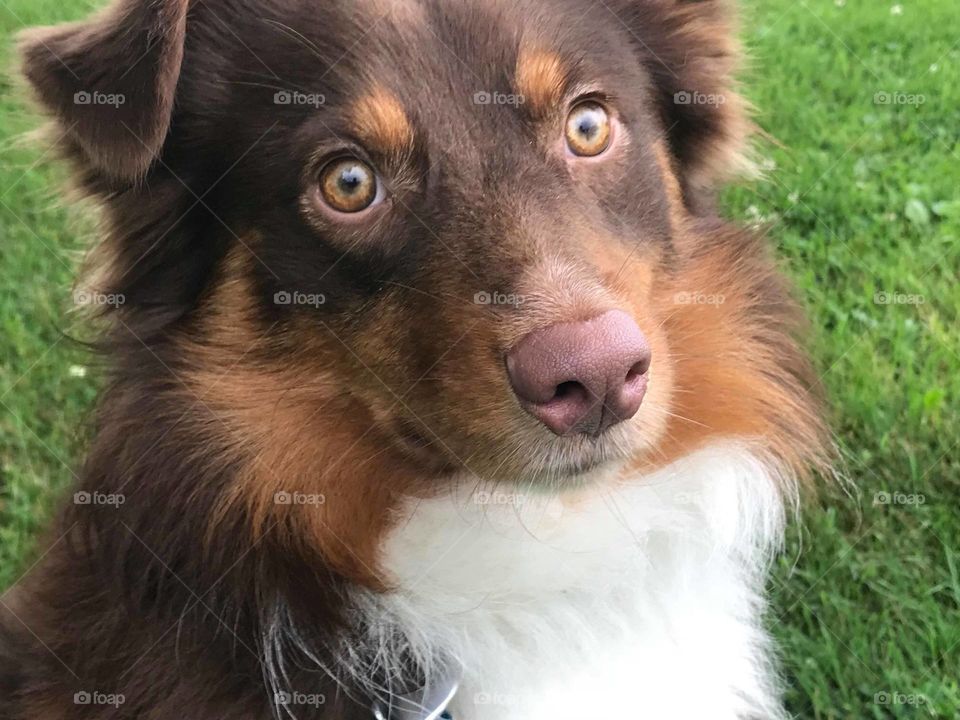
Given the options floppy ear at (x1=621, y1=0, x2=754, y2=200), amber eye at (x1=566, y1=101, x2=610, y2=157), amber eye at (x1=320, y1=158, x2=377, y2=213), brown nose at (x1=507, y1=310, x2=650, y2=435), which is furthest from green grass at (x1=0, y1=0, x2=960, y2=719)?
brown nose at (x1=507, y1=310, x2=650, y2=435)

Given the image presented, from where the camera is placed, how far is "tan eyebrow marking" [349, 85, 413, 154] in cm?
276

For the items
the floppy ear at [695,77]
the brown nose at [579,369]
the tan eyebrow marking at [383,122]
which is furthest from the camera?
the floppy ear at [695,77]

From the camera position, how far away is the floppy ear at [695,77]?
132 inches

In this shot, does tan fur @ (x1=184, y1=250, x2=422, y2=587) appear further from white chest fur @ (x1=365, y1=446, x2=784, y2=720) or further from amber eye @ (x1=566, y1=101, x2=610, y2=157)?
amber eye @ (x1=566, y1=101, x2=610, y2=157)

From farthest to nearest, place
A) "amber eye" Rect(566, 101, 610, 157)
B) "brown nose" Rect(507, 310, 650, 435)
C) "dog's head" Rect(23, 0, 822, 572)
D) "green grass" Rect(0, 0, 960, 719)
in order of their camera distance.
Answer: "green grass" Rect(0, 0, 960, 719) < "amber eye" Rect(566, 101, 610, 157) < "dog's head" Rect(23, 0, 822, 572) < "brown nose" Rect(507, 310, 650, 435)

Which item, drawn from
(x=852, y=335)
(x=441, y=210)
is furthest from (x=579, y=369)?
(x=852, y=335)

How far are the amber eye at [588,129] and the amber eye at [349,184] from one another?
59 centimetres

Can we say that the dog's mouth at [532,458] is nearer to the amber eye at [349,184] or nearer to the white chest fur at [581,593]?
the white chest fur at [581,593]

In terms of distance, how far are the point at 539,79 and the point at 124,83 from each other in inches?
44.7

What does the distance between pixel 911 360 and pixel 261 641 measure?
3702 mm

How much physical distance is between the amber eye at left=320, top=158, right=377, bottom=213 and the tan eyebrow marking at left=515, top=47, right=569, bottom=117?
0.49m

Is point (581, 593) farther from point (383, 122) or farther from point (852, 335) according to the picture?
point (852, 335)

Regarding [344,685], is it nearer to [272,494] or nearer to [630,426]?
[272,494]

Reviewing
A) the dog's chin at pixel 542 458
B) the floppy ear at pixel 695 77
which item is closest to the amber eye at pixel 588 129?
the floppy ear at pixel 695 77
